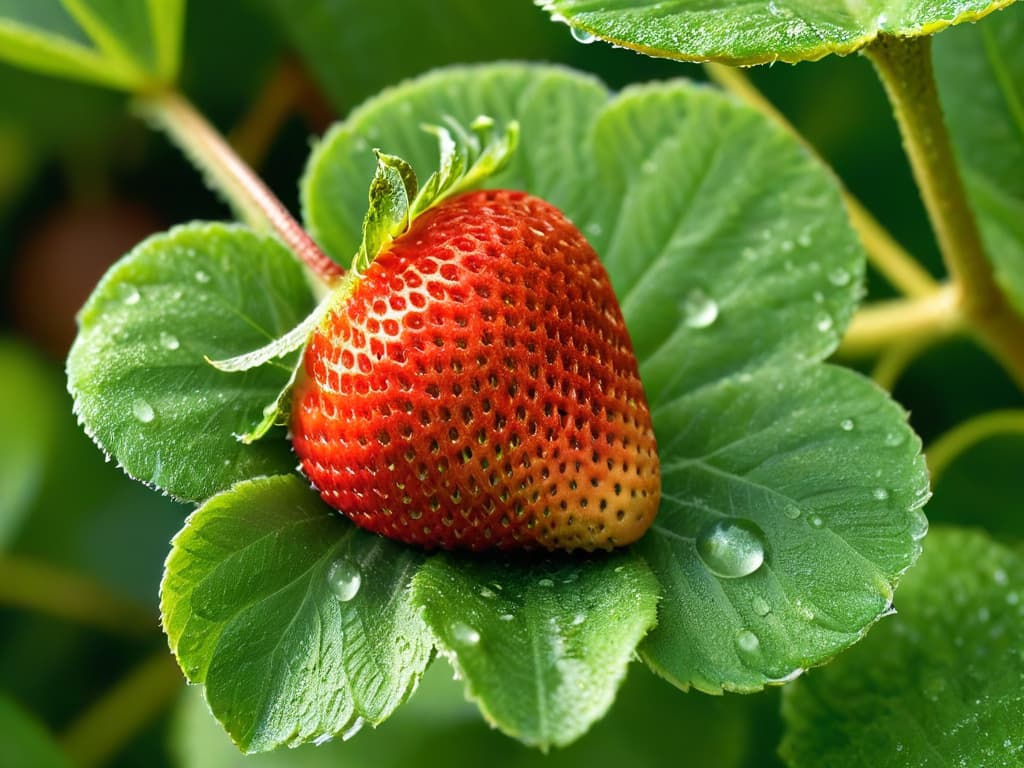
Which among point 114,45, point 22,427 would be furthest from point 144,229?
point 114,45

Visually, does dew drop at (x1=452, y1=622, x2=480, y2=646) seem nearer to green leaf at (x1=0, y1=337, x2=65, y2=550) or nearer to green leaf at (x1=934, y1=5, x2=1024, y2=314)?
green leaf at (x1=934, y1=5, x2=1024, y2=314)

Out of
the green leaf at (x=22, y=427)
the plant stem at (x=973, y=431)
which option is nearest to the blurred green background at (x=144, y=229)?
the green leaf at (x=22, y=427)

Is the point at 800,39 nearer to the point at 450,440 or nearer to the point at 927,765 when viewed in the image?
the point at 450,440

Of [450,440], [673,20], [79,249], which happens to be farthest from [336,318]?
[79,249]

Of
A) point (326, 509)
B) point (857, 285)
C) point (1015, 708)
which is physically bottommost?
point (1015, 708)

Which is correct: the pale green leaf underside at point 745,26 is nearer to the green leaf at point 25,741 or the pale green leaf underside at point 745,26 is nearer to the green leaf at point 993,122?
the green leaf at point 993,122
